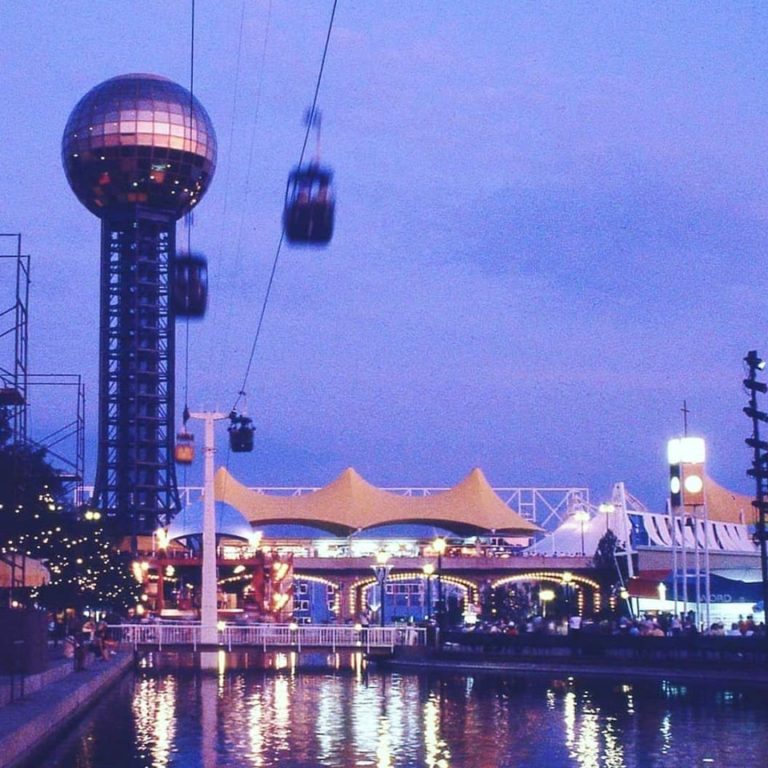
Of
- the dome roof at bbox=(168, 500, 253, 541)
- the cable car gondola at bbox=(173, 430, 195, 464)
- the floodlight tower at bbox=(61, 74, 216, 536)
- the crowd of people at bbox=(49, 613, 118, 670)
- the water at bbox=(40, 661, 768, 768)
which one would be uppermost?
the floodlight tower at bbox=(61, 74, 216, 536)

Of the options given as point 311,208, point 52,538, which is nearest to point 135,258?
point 52,538

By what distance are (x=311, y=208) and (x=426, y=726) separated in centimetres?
988

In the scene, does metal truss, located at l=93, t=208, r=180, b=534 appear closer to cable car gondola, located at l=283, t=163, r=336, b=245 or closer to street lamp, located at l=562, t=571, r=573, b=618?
street lamp, located at l=562, t=571, r=573, b=618

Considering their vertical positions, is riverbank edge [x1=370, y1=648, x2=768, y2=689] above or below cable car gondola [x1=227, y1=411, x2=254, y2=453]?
below

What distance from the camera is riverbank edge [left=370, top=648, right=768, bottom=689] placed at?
37375 mm

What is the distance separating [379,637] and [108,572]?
23264 millimetres

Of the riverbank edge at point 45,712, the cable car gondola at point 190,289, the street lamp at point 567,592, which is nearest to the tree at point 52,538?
the riverbank edge at point 45,712

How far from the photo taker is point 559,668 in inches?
1720

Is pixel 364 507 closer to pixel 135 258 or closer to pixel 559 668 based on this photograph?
pixel 135 258

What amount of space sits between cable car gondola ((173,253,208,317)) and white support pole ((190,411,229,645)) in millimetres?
22837

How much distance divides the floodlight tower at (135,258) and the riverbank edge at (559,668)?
242 ft

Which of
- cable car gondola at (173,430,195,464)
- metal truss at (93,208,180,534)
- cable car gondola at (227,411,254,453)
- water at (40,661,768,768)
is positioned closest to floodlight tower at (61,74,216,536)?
metal truss at (93,208,180,534)

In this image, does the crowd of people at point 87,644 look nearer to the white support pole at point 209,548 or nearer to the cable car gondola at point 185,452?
the white support pole at point 209,548

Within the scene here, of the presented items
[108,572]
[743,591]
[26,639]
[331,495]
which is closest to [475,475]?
[331,495]
